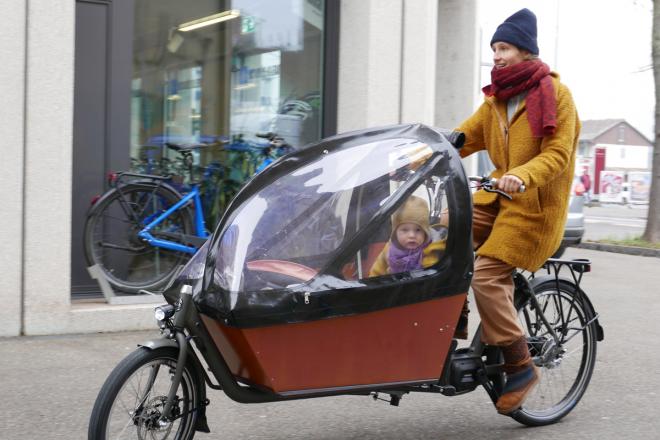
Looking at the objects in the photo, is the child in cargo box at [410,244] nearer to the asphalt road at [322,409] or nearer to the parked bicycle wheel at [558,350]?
the parked bicycle wheel at [558,350]

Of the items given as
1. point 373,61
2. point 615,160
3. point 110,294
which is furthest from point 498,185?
point 615,160

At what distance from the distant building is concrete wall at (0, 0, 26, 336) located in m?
26.9

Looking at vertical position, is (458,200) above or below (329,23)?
below

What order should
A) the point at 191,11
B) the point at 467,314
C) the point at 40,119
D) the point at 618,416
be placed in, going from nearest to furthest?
the point at 467,314 < the point at 618,416 < the point at 40,119 < the point at 191,11

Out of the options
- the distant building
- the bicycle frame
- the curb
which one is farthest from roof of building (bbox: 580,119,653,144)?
the bicycle frame

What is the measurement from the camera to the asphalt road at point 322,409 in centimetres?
459

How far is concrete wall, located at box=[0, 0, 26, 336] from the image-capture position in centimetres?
656

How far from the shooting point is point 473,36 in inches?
449

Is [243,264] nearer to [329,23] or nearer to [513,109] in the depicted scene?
[513,109]

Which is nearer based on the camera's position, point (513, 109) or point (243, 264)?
point (243, 264)

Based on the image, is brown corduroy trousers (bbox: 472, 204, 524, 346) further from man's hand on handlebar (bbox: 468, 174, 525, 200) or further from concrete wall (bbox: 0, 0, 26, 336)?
concrete wall (bbox: 0, 0, 26, 336)

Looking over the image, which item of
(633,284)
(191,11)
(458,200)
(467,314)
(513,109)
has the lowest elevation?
(633,284)

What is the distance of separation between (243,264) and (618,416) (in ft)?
8.33

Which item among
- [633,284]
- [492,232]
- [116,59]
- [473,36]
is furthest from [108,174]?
[633,284]
